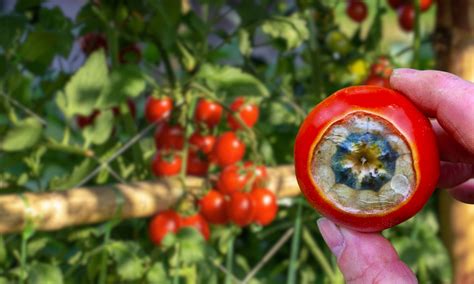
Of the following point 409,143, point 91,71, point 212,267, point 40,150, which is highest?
point 409,143

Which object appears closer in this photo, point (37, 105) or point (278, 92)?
point (37, 105)

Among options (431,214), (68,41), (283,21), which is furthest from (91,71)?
(431,214)

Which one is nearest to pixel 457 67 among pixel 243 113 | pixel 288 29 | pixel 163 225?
pixel 288 29

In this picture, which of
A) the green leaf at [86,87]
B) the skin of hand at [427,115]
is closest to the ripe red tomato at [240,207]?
the green leaf at [86,87]

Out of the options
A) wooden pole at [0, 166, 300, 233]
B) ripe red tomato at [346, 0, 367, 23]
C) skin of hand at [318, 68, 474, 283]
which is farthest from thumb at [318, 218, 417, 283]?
ripe red tomato at [346, 0, 367, 23]

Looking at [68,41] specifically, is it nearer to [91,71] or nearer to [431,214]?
[91,71]

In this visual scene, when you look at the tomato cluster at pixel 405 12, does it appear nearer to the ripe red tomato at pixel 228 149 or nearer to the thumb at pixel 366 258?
the ripe red tomato at pixel 228 149

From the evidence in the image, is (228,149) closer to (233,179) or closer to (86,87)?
(233,179)

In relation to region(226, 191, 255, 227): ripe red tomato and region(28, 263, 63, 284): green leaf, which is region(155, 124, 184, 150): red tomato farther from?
region(28, 263, 63, 284): green leaf
